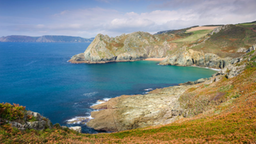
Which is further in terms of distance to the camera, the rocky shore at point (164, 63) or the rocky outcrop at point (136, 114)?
the rocky shore at point (164, 63)

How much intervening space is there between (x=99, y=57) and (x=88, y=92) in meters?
101

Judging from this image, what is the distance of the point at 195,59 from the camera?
142125 mm

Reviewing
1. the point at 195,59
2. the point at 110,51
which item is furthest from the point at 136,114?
the point at 110,51

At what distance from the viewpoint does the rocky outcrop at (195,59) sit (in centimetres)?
12694

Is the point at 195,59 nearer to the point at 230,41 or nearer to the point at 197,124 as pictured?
the point at 230,41

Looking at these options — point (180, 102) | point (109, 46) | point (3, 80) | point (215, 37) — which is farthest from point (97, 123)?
point (215, 37)

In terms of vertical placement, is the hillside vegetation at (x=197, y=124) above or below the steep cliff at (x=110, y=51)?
below

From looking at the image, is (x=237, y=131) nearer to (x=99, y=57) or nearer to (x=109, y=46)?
(x=99, y=57)

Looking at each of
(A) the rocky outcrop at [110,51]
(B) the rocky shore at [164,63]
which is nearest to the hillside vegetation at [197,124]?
(B) the rocky shore at [164,63]

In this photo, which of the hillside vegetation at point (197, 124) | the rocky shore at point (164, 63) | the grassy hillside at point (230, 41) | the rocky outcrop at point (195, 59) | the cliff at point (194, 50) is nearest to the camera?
the hillside vegetation at point (197, 124)

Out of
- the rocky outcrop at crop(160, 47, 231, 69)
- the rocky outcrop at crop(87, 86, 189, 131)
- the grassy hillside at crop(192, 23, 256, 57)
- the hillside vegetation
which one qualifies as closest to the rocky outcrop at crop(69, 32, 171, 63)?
the rocky outcrop at crop(160, 47, 231, 69)

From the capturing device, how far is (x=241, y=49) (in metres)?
129

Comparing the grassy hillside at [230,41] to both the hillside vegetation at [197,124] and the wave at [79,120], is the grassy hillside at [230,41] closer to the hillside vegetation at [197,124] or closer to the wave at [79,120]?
the hillside vegetation at [197,124]

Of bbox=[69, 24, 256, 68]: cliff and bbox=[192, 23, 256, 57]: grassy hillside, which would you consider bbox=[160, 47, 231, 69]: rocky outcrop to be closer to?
bbox=[69, 24, 256, 68]: cliff
